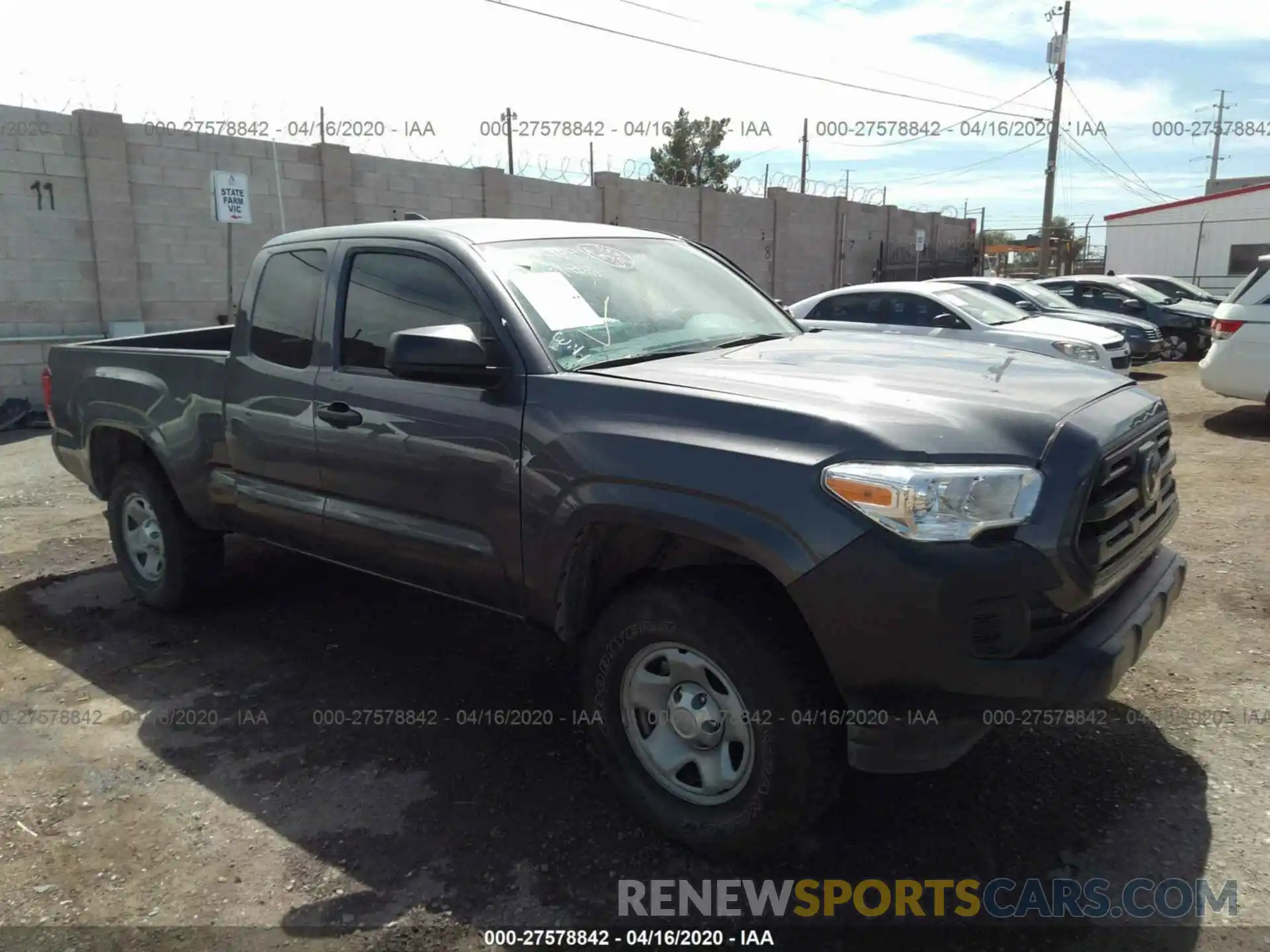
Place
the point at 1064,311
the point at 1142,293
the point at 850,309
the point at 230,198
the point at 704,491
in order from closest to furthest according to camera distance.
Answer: the point at 704,491 < the point at 850,309 < the point at 230,198 < the point at 1064,311 < the point at 1142,293

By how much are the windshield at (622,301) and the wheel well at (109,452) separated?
2805mm

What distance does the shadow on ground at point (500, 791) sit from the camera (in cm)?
287

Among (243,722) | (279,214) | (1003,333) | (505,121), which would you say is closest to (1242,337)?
(1003,333)

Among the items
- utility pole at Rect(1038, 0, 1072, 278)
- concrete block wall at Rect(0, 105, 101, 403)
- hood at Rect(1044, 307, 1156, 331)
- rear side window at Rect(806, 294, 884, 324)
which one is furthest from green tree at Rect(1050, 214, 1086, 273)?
concrete block wall at Rect(0, 105, 101, 403)

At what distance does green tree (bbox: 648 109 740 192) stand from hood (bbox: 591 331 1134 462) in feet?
159

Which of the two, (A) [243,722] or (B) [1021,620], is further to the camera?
(A) [243,722]

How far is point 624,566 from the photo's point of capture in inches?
124

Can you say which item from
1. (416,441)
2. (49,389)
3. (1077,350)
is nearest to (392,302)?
(416,441)

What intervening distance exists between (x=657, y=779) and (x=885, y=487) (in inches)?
48.8

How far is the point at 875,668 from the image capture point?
8.18ft

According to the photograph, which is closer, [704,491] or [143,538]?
[704,491]

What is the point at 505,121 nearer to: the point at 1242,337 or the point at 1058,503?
the point at 1242,337

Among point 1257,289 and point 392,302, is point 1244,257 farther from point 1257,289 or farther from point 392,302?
point 392,302

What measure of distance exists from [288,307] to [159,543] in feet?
5.65
